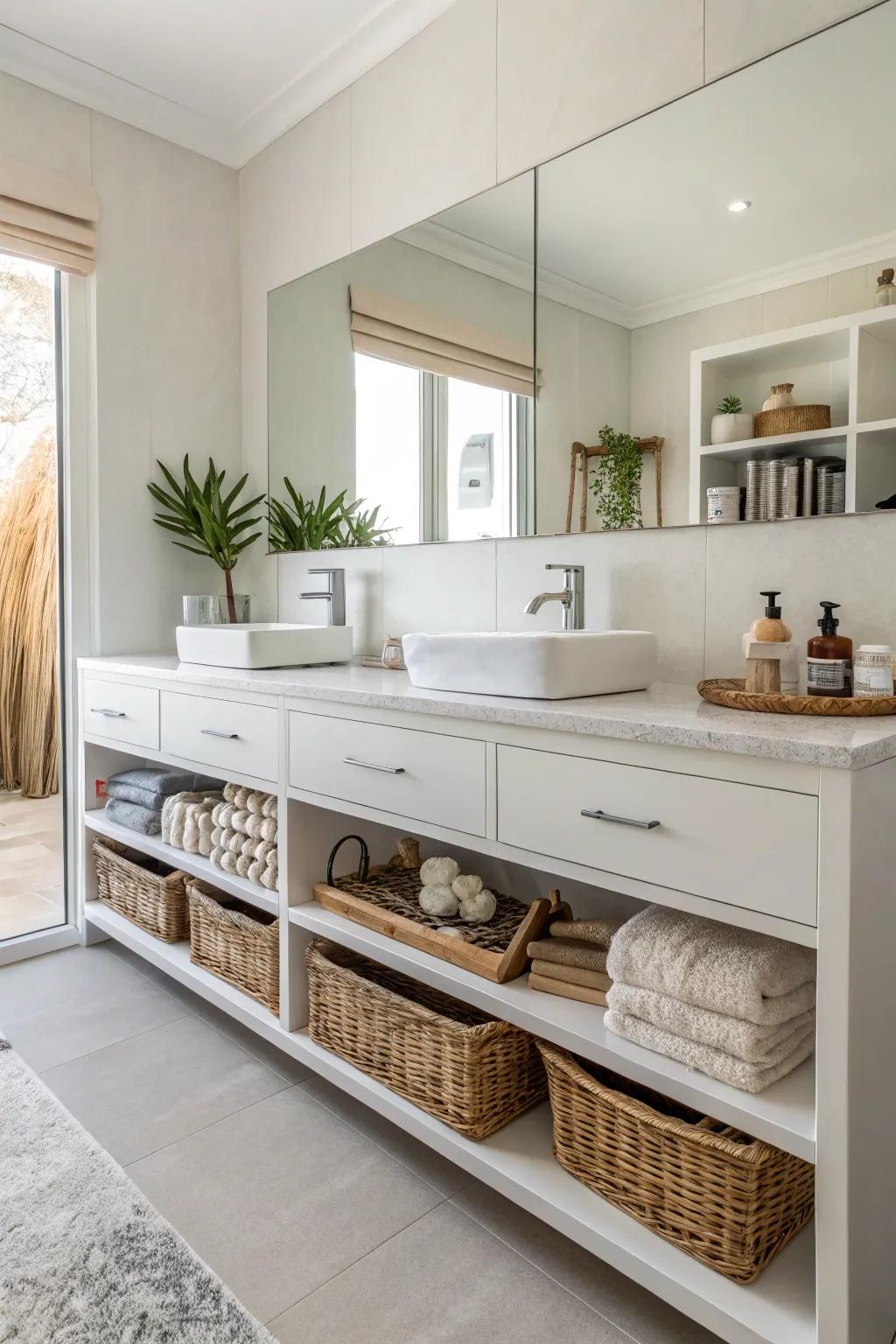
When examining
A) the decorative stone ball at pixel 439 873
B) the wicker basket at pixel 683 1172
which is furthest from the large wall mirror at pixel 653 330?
the wicker basket at pixel 683 1172

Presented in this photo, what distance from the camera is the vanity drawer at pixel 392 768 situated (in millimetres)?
1438

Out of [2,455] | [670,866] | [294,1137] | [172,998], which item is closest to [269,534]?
[2,455]

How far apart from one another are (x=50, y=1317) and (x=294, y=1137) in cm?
52

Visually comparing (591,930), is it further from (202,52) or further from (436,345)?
(202,52)

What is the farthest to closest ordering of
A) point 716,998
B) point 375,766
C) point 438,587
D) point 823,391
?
point 438,587
point 375,766
point 823,391
point 716,998

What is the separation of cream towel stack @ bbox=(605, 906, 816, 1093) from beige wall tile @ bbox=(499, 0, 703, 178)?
1.55 metres

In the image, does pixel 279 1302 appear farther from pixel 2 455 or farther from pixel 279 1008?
pixel 2 455

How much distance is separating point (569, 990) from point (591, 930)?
0.10 meters

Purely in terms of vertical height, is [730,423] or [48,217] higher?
[48,217]

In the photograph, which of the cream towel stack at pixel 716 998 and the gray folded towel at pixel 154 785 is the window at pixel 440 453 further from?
the cream towel stack at pixel 716 998

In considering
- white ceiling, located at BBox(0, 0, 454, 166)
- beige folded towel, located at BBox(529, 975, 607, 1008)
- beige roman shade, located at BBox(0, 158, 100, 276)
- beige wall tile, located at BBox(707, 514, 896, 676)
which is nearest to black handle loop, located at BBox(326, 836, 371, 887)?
beige folded towel, located at BBox(529, 975, 607, 1008)

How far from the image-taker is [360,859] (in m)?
1.97

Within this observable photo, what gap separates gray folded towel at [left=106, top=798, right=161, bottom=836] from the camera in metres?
2.38

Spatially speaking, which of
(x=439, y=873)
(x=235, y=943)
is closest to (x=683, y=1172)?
(x=439, y=873)
